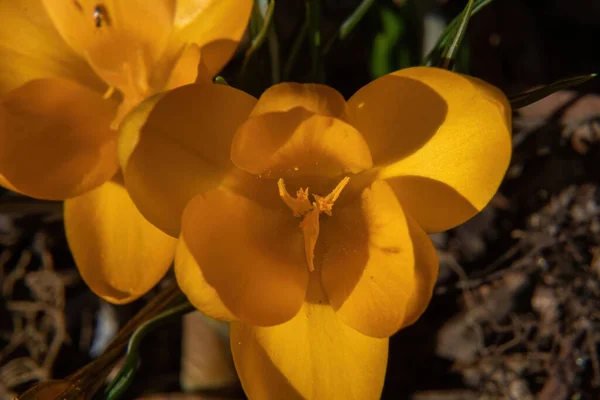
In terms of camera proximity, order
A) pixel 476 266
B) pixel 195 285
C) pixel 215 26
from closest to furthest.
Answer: pixel 195 285, pixel 215 26, pixel 476 266

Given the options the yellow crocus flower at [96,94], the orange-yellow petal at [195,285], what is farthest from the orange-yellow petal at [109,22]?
the orange-yellow petal at [195,285]

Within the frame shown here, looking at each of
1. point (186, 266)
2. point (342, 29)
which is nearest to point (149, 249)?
point (186, 266)

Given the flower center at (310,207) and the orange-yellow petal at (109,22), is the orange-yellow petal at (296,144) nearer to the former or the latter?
the flower center at (310,207)

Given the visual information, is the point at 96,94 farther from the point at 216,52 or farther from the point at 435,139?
the point at 435,139

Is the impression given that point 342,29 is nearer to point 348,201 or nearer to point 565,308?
point 348,201

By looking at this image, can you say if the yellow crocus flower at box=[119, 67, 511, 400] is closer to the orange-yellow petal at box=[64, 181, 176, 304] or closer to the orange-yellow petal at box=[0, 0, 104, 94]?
the orange-yellow petal at box=[64, 181, 176, 304]

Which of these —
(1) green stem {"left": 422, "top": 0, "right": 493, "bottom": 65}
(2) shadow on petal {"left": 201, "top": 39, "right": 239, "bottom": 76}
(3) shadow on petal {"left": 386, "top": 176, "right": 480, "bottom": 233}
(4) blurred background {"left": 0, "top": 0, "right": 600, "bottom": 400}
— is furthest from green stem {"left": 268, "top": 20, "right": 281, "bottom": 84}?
(3) shadow on petal {"left": 386, "top": 176, "right": 480, "bottom": 233}

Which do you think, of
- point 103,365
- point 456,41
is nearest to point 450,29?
point 456,41
